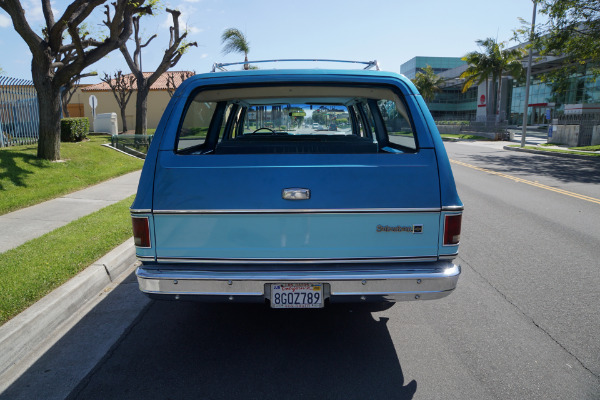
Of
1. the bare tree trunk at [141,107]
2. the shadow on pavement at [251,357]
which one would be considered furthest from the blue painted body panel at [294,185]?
the bare tree trunk at [141,107]

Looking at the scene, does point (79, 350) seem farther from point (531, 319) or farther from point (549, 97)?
point (549, 97)

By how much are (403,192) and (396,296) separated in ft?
2.32

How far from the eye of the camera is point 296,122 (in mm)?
5594

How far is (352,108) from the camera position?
220 inches

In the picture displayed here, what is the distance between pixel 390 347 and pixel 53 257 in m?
3.79

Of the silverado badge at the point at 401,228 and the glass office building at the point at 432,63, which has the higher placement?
the glass office building at the point at 432,63

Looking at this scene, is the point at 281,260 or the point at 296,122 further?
the point at 296,122

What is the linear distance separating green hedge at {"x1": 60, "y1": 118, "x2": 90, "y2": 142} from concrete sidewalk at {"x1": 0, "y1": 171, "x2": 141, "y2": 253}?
655 cm

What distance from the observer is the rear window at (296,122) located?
154 inches

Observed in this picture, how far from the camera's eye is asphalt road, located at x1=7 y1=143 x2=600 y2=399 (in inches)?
121

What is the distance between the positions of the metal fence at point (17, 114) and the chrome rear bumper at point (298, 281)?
44.6ft

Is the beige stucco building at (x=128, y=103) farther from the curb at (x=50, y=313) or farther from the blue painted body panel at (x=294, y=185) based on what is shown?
the blue painted body panel at (x=294, y=185)

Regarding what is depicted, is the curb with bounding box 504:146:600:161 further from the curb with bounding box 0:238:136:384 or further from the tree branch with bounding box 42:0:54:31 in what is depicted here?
the curb with bounding box 0:238:136:384

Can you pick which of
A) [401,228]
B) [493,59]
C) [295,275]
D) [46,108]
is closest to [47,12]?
[46,108]
